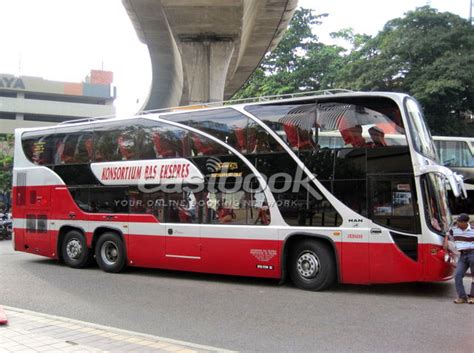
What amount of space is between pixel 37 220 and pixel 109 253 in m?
2.81

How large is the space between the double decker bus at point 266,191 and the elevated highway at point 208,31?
7.95 meters

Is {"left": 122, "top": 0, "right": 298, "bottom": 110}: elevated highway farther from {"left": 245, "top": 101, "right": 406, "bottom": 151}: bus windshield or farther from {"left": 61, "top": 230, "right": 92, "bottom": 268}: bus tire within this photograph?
{"left": 61, "top": 230, "right": 92, "bottom": 268}: bus tire

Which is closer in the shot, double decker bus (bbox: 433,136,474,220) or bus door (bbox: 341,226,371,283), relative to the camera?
bus door (bbox: 341,226,371,283)

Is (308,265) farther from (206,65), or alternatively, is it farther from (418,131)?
(206,65)

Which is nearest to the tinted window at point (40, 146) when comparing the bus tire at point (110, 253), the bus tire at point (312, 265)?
the bus tire at point (110, 253)

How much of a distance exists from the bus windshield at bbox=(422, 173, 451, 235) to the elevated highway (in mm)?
11255

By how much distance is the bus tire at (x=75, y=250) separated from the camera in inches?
516

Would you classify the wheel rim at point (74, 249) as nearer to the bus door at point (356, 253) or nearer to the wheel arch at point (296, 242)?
the wheel arch at point (296, 242)

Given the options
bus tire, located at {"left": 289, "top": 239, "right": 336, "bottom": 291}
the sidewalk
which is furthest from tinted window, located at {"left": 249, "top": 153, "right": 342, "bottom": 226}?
the sidewalk

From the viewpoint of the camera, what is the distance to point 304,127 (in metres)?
9.96

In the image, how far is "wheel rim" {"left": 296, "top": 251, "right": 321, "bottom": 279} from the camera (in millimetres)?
9680

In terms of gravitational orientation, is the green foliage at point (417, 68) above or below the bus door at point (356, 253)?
above

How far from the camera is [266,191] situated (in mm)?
10133

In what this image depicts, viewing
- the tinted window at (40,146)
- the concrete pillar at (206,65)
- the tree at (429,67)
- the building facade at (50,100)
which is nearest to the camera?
the tinted window at (40,146)
